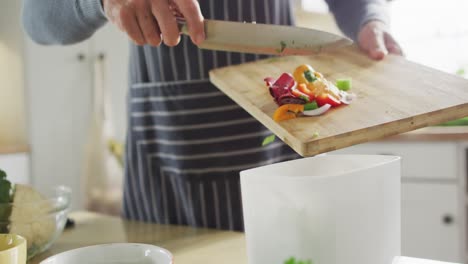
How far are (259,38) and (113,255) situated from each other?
407 millimetres

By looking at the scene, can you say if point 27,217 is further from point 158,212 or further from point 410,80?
point 410,80

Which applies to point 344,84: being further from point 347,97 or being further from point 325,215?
point 325,215

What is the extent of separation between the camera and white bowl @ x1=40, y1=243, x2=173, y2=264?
1.96 ft

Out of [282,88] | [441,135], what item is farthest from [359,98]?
[441,135]

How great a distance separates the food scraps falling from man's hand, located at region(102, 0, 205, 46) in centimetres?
16

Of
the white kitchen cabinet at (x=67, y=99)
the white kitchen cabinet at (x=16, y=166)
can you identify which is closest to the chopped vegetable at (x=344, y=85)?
the white kitchen cabinet at (x=16, y=166)

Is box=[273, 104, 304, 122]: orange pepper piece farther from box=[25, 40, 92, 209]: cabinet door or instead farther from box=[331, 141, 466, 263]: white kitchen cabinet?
box=[25, 40, 92, 209]: cabinet door

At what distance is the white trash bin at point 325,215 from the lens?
1.85ft

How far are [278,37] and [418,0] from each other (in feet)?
7.31

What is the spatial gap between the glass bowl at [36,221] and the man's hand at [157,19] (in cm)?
28

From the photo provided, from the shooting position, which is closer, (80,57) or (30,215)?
(30,215)

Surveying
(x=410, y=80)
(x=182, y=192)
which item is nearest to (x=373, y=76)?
(x=410, y=80)

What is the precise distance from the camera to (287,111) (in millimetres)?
794

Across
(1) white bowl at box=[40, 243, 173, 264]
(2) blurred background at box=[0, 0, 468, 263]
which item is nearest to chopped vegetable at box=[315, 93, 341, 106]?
(1) white bowl at box=[40, 243, 173, 264]
